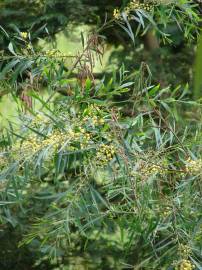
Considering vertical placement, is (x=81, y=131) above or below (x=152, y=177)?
above

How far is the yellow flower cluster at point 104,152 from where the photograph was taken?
1649 millimetres

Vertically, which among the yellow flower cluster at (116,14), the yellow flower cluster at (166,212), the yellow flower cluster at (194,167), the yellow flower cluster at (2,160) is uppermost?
the yellow flower cluster at (116,14)

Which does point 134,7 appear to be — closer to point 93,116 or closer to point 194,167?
point 93,116

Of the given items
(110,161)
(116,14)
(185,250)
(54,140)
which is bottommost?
(185,250)

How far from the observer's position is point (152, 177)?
5.73 feet

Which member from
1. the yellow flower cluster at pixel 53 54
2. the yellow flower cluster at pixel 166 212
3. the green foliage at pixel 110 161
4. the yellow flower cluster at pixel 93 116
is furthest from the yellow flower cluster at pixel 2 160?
the yellow flower cluster at pixel 166 212

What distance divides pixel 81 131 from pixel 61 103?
0.70 ft

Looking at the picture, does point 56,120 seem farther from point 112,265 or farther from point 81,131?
point 112,265

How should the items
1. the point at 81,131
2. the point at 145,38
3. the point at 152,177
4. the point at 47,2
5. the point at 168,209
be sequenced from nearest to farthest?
1. the point at 81,131
2. the point at 152,177
3. the point at 168,209
4. the point at 47,2
5. the point at 145,38

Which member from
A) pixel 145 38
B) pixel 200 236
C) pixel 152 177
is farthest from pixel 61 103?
A: pixel 145 38

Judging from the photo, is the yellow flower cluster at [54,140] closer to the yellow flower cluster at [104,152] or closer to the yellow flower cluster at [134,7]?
the yellow flower cluster at [104,152]

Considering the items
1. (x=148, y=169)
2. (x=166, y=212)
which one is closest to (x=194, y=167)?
(x=148, y=169)

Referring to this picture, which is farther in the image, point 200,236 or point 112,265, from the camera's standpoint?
point 112,265

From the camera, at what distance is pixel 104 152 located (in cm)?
167
